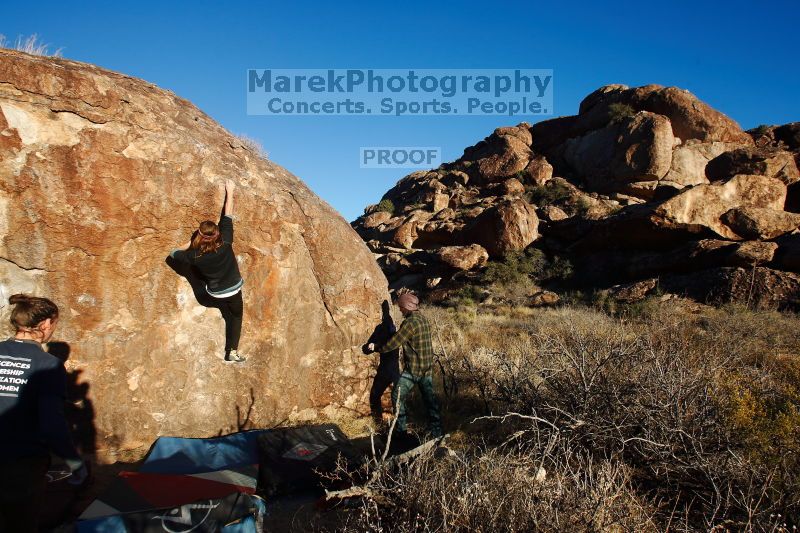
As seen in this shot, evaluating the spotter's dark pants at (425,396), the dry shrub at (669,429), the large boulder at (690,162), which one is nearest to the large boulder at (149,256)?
the spotter's dark pants at (425,396)

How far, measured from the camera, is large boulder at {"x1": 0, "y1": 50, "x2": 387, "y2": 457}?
368 cm

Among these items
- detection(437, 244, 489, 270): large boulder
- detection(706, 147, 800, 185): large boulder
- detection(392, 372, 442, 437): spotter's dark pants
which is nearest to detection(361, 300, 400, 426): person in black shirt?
detection(392, 372, 442, 437): spotter's dark pants

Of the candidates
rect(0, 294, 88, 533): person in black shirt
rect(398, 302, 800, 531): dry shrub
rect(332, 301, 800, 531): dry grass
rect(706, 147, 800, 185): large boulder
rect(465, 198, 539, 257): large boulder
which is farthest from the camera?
rect(465, 198, 539, 257): large boulder

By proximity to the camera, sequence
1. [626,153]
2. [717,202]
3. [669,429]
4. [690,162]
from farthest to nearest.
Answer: [626,153], [690,162], [717,202], [669,429]

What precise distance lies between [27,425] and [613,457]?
363cm

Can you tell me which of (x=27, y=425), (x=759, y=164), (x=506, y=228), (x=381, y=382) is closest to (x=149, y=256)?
(x=27, y=425)

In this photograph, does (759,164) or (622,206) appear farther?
(622,206)

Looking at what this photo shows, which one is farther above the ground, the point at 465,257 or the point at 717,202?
the point at 717,202

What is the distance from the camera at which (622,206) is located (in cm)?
2175

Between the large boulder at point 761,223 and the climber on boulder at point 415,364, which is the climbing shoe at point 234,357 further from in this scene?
the large boulder at point 761,223

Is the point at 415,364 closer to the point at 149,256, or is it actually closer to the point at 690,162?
the point at 149,256

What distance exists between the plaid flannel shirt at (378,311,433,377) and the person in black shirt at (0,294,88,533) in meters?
2.83

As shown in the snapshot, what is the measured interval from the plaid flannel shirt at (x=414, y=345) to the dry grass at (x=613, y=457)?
0.87 metres

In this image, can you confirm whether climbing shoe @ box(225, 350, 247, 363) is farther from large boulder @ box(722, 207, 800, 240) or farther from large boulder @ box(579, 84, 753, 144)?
large boulder @ box(579, 84, 753, 144)
